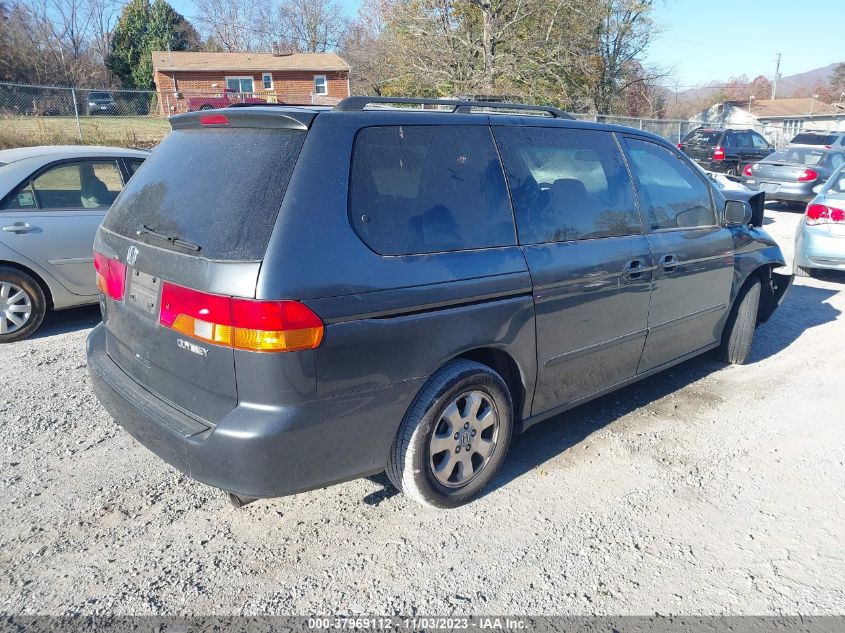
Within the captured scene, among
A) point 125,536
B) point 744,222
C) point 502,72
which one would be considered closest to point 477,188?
point 125,536

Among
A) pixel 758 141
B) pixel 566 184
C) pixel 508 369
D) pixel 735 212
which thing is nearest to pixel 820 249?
pixel 735 212

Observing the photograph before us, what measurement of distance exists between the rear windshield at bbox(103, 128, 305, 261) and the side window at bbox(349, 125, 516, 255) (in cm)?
33

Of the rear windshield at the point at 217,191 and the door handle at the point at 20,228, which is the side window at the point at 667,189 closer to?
the rear windshield at the point at 217,191

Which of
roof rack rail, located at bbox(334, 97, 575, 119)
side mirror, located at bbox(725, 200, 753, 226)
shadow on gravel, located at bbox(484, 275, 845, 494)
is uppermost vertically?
roof rack rail, located at bbox(334, 97, 575, 119)

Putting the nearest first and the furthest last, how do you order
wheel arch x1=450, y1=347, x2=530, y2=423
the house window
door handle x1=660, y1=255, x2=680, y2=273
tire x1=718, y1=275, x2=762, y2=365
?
wheel arch x1=450, y1=347, x2=530, y2=423 → door handle x1=660, y1=255, x2=680, y2=273 → tire x1=718, y1=275, x2=762, y2=365 → the house window

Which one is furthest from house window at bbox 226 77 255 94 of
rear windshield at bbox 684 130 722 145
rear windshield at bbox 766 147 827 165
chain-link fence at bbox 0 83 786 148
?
rear windshield at bbox 766 147 827 165

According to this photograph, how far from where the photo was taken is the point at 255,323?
93.6 inches

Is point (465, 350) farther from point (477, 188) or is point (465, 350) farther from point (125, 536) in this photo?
point (125, 536)

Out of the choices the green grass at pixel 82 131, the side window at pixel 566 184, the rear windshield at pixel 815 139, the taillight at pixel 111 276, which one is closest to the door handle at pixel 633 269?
the side window at pixel 566 184

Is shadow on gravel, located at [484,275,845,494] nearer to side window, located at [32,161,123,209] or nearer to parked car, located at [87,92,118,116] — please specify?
side window, located at [32,161,123,209]

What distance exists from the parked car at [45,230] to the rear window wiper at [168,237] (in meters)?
3.08

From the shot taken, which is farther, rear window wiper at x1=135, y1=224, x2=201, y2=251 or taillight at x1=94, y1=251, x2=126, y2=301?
taillight at x1=94, y1=251, x2=126, y2=301

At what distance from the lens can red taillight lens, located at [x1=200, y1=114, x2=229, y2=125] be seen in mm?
2924

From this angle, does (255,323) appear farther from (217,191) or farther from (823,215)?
(823,215)
